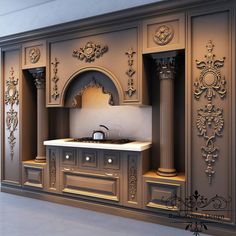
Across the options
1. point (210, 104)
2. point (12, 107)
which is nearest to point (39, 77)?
point (12, 107)

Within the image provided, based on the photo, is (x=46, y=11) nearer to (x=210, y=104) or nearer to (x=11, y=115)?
(x=11, y=115)

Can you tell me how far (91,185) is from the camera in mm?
3434

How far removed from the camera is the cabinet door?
425cm

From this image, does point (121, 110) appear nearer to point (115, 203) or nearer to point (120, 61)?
point (120, 61)

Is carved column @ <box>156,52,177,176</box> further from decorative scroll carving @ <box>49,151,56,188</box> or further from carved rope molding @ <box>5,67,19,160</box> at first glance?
carved rope molding @ <box>5,67,19,160</box>

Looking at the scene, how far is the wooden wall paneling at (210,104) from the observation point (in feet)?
8.63

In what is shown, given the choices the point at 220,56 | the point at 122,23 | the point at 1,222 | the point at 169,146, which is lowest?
the point at 1,222

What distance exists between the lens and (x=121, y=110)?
12.4 feet

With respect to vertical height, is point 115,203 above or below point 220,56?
below

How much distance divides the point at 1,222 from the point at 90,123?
186 centimetres

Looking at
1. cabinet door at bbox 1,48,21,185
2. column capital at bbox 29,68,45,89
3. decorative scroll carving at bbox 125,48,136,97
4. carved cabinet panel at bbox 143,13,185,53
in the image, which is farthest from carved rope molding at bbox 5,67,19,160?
carved cabinet panel at bbox 143,13,185,53

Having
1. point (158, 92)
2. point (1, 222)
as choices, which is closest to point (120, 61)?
point (158, 92)

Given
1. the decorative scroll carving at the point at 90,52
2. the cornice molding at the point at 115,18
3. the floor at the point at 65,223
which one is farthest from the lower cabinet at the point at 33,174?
the cornice molding at the point at 115,18

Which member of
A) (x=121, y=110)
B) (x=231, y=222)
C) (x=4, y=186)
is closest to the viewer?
(x=231, y=222)
